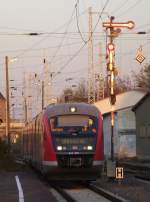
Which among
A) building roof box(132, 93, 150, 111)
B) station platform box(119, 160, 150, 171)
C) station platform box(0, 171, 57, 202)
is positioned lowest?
station platform box(119, 160, 150, 171)

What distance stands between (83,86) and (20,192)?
10856 centimetres

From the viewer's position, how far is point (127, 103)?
69.4 meters

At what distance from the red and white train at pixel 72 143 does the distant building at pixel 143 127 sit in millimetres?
35965

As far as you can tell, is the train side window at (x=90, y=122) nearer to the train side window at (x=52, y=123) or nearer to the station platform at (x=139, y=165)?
the train side window at (x=52, y=123)

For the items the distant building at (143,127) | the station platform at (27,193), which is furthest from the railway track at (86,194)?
the distant building at (143,127)

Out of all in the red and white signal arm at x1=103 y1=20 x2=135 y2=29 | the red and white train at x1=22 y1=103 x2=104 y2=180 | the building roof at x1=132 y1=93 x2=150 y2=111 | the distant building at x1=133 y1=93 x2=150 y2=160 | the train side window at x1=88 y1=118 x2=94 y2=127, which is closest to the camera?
the red and white train at x1=22 y1=103 x2=104 y2=180

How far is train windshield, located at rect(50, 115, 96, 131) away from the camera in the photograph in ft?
80.7

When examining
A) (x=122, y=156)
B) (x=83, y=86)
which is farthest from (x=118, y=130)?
(x=83, y=86)

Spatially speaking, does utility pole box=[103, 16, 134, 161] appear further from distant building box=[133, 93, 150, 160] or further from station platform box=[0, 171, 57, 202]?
distant building box=[133, 93, 150, 160]

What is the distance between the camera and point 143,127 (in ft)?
205

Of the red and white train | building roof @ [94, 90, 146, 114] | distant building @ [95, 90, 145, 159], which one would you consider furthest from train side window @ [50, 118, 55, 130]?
building roof @ [94, 90, 146, 114]

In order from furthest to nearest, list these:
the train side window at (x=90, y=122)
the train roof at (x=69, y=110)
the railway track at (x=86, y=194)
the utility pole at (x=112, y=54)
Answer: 1. the utility pole at (x=112, y=54)
2. the train roof at (x=69, y=110)
3. the train side window at (x=90, y=122)
4. the railway track at (x=86, y=194)

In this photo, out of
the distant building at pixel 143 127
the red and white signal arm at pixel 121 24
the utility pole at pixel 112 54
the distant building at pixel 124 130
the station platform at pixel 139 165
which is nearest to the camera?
the utility pole at pixel 112 54

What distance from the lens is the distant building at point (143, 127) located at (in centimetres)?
6147
